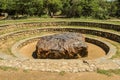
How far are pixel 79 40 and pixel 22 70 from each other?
5.56 metres

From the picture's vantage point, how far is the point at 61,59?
1000 centimetres

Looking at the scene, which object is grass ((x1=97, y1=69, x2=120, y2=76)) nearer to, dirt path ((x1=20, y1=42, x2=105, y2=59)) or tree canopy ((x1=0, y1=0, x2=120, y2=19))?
dirt path ((x1=20, y1=42, x2=105, y2=59))

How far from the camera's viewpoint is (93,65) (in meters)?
8.34

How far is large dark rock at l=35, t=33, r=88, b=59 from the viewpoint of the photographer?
1205 cm

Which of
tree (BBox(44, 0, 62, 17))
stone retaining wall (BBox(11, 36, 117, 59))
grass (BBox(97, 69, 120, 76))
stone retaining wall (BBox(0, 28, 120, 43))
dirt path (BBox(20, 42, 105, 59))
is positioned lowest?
dirt path (BBox(20, 42, 105, 59))

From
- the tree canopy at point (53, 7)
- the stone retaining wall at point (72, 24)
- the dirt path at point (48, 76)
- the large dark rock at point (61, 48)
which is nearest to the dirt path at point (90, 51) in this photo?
the large dark rock at point (61, 48)

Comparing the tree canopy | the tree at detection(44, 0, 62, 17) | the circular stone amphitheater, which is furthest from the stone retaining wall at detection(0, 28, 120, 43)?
the tree at detection(44, 0, 62, 17)

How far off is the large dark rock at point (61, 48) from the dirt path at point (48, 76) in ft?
13.5

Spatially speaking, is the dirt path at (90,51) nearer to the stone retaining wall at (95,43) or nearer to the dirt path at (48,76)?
the stone retaining wall at (95,43)

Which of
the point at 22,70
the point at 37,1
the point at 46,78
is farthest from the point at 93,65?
the point at 37,1

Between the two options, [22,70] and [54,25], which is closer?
[22,70]

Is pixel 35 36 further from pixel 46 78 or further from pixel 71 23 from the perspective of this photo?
pixel 46 78

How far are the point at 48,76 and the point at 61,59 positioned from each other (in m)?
2.40

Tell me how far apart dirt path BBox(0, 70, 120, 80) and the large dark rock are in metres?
4.11
